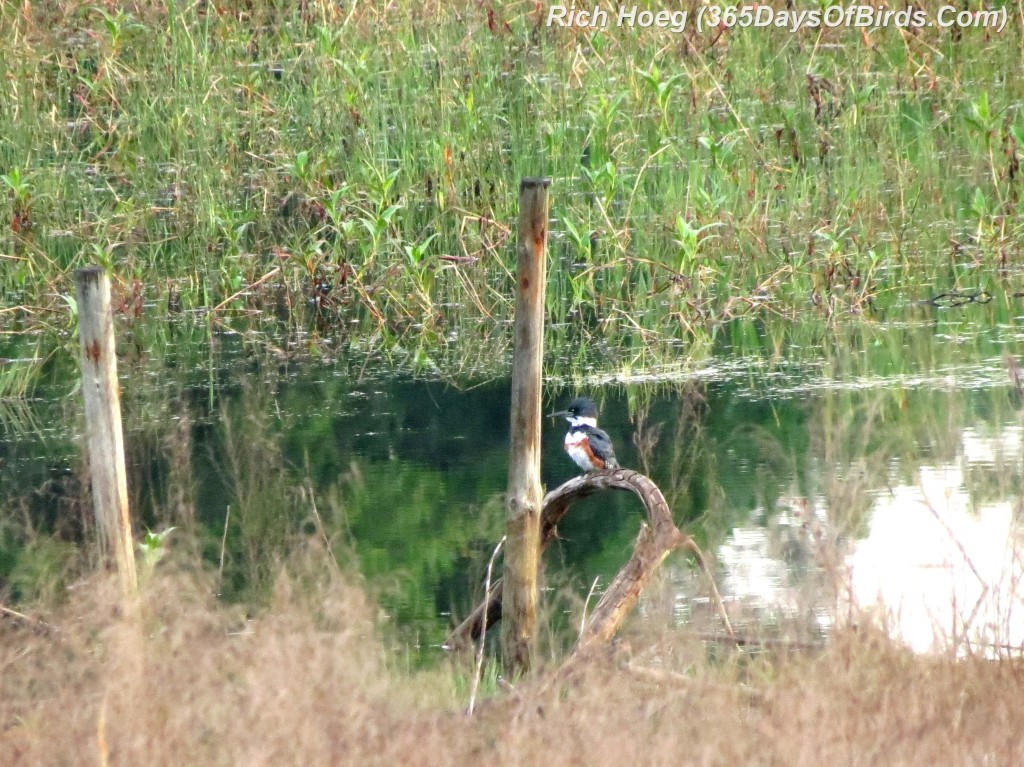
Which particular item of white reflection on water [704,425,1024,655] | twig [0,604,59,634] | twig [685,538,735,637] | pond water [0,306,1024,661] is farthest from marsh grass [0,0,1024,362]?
twig [0,604,59,634]

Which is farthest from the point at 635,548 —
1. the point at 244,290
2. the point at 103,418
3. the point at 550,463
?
the point at 244,290

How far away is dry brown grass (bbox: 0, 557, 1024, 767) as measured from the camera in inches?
127

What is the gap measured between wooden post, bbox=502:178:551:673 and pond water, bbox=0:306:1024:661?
1.04 feet

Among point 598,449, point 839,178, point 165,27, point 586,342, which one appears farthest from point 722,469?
point 165,27

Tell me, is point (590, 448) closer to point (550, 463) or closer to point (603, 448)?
point (603, 448)

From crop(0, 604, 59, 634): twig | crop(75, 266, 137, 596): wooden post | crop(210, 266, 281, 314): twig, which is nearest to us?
crop(0, 604, 59, 634): twig

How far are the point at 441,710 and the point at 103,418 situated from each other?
116 cm

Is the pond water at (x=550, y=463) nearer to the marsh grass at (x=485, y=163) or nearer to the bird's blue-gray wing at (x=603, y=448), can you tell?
the bird's blue-gray wing at (x=603, y=448)

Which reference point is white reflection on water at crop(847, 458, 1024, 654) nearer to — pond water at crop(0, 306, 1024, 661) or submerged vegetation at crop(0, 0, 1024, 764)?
pond water at crop(0, 306, 1024, 661)

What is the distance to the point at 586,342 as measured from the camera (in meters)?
7.96

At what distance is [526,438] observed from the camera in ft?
14.6

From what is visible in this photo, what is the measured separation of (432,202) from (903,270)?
100 inches

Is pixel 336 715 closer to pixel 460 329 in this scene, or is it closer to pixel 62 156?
pixel 460 329

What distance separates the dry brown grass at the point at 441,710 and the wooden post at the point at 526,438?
708mm
